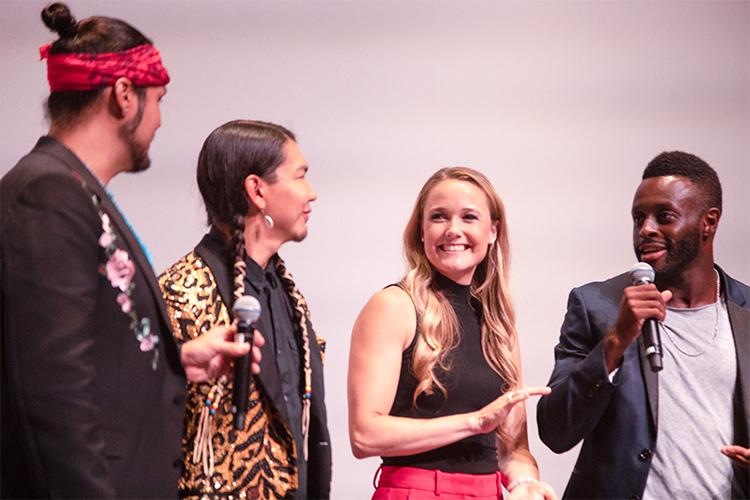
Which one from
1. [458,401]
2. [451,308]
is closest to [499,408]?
[458,401]

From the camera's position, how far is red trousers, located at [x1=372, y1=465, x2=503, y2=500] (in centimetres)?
277

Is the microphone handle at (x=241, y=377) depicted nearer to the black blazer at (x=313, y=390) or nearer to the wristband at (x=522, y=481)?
the black blazer at (x=313, y=390)

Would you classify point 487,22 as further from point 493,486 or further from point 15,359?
point 15,359

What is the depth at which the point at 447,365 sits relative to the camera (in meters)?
2.86

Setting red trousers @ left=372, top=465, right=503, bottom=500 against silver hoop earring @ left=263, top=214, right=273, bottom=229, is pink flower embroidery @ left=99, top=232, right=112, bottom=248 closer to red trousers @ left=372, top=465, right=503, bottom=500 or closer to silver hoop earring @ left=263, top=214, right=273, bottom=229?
silver hoop earring @ left=263, top=214, right=273, bottom=229

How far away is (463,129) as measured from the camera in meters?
4.09

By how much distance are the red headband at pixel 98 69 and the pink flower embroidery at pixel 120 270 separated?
1.25ft

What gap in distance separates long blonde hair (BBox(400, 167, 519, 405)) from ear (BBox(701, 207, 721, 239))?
66 centimetres

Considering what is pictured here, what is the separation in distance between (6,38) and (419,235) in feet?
6.73

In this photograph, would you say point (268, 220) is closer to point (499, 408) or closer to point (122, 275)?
point (122, 275)

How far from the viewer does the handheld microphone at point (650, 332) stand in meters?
2.65

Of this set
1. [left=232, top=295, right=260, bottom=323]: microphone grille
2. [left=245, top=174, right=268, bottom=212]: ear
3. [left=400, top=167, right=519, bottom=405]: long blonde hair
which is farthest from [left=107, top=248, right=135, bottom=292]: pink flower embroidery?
[left=400, top=167, right=519, bottom=405]: long blonde hair


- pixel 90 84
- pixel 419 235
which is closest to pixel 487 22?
pixel 419 235

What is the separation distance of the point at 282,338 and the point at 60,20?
975mm
